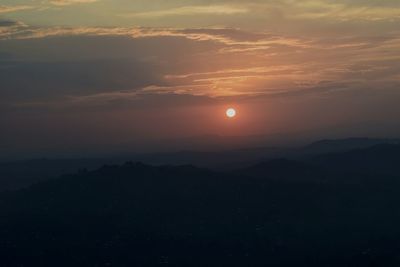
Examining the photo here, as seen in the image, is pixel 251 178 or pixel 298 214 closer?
pixel 298 214

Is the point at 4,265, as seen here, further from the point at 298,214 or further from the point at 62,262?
the point at 298,214

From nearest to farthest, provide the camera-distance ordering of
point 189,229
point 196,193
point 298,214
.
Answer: point 189,229
point 298,214
point 196,193

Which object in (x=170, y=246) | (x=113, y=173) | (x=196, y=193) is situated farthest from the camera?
(x=113, y=173)

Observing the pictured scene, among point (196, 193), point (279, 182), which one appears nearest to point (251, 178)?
point (279, 182)

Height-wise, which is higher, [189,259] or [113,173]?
[113,173]
